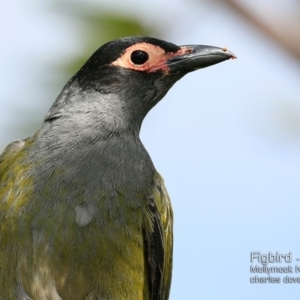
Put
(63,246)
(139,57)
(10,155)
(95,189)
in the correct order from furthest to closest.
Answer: (10,155)
(139,57)
(95,189)
(63,246)

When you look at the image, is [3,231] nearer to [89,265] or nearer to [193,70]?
[89,265]

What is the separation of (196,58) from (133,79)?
484 millimetres

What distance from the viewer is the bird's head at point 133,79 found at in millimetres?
4703

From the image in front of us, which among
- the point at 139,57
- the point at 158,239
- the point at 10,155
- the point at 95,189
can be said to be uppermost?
the point at 139,57

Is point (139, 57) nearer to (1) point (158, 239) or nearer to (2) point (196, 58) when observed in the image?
(2) point (196, 58)

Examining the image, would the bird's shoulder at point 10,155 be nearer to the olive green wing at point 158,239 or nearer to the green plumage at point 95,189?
the green plumage at point 95,189

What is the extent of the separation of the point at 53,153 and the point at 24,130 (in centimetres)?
54

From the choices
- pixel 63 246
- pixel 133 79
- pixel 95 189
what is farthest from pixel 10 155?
pixel 133 79

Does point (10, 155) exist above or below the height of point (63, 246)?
above

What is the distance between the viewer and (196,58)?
4797mm

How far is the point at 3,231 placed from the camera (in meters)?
4.38

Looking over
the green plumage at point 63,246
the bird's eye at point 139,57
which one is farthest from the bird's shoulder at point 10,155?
the bird's eye at point 139,57

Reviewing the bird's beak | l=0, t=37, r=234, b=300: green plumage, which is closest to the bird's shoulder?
l=0, t=37, r=234, b=300: green plumage

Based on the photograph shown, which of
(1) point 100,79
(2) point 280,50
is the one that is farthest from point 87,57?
(2) point 280,50
